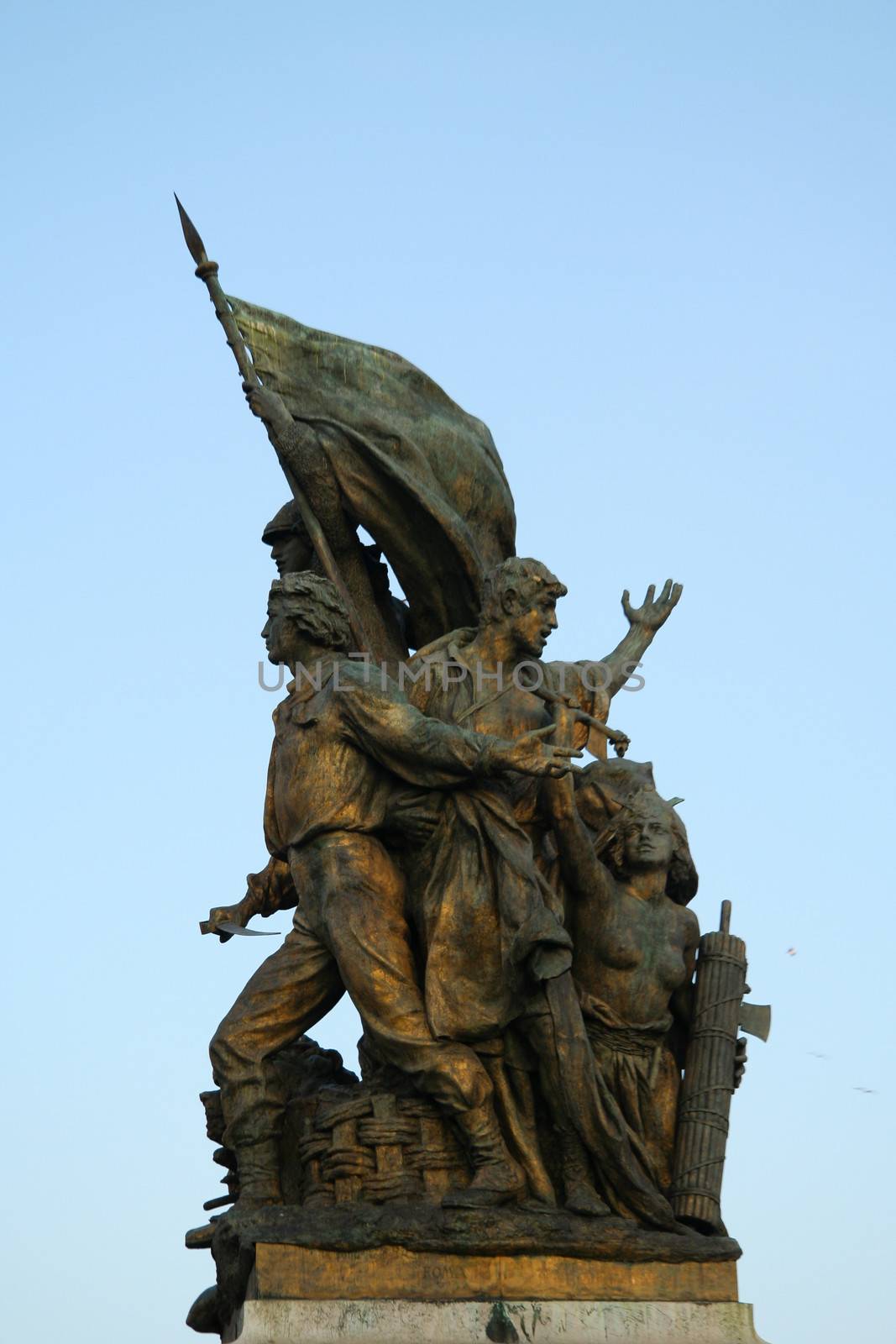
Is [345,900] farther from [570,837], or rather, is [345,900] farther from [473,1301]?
[473,1301]

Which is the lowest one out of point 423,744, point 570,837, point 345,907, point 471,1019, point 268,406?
point 471,1019

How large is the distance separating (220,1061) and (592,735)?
2.59 metres

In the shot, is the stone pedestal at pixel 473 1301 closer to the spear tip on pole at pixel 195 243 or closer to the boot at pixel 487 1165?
the boot at pixel 487 1165

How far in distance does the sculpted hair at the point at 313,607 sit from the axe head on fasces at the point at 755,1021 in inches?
107

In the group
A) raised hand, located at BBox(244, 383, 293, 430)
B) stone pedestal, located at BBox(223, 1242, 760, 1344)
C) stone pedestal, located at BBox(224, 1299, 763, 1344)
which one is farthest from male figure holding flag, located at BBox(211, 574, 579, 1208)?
raised hand, located at BBox(244, 383, 293, 430)

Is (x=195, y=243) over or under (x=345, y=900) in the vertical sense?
over

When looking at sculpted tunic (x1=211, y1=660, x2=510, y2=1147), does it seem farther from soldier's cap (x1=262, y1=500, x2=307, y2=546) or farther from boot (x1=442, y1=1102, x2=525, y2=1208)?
soldier's cap (x1=262, y1=500, x2=307, y2=546)

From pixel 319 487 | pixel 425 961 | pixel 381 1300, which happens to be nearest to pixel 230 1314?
pixel 381 1300

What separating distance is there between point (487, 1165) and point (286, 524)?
4.10 metres

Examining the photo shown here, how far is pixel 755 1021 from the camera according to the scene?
14.2 meters

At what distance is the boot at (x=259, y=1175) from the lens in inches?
525

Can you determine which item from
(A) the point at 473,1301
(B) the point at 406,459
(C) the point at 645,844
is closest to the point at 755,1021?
(C) the point at 645,844

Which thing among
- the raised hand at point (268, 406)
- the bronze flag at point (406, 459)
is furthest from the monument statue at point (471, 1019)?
the raised hand at point (268, 406)

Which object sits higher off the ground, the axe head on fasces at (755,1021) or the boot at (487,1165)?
the axe head on fasces at (755,1021)
